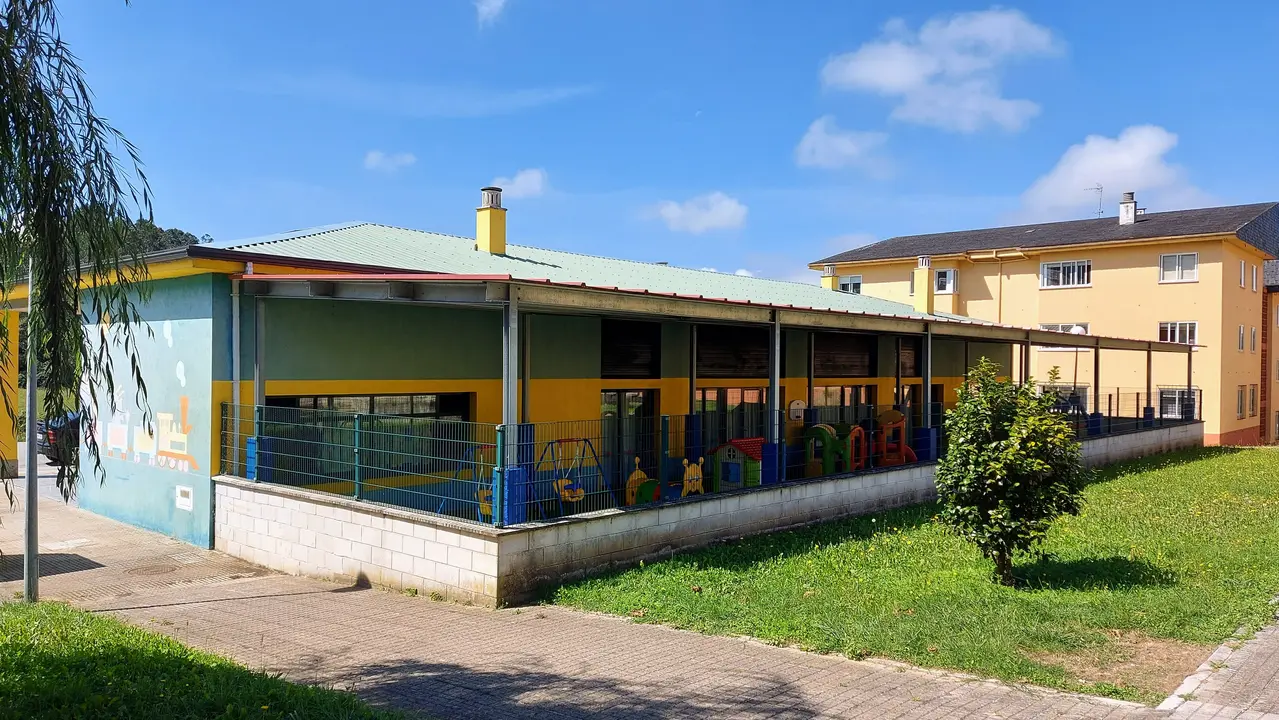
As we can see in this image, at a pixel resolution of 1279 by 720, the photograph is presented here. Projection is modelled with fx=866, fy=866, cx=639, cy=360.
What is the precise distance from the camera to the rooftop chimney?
35.5 meters

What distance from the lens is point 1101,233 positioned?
34500 millimetres

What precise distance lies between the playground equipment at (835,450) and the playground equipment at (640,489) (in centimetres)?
435

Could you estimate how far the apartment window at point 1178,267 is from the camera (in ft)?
104

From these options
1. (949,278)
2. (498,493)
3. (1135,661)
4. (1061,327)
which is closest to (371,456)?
(498,493)

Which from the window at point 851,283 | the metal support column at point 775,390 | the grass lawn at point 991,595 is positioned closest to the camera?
the grass lawn at point 991,595

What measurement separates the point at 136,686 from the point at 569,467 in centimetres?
575

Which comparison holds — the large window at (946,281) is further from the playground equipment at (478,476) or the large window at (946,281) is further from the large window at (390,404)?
the playground equipment at (478,476)

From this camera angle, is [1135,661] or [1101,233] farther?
[1101,233]

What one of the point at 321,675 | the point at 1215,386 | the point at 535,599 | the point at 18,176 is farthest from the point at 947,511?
the point at 1215,386

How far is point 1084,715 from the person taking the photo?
577cm

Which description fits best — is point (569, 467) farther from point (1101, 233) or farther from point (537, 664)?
point (1101, 233)

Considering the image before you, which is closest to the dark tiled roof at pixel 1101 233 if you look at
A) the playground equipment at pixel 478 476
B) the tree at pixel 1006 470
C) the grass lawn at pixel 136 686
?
the tree at pixel 1006 470

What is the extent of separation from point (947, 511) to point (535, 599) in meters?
4.65

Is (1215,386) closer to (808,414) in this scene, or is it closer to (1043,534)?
(808,414)
